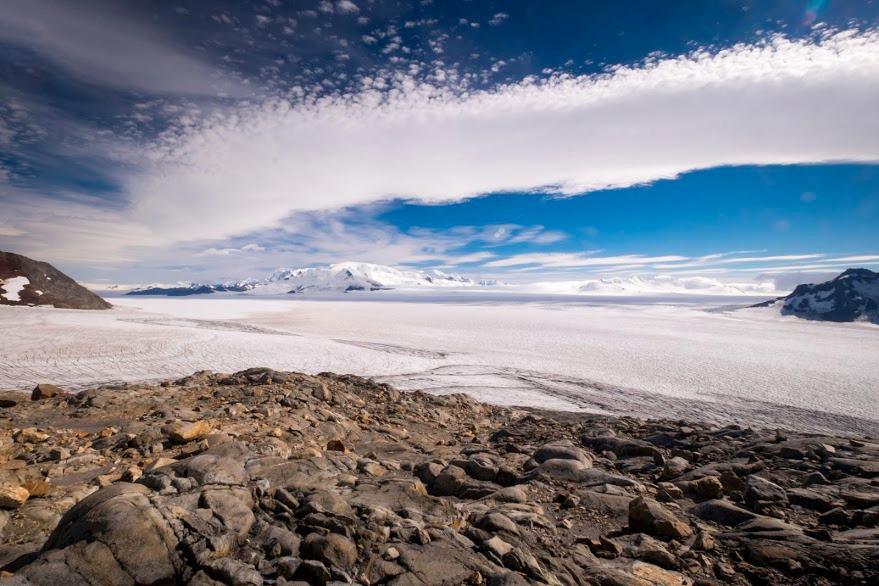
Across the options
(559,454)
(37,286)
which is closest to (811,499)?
(559,454)

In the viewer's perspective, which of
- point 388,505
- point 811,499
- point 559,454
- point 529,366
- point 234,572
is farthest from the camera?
point 529,366

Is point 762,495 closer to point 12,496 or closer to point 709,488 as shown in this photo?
point 709,488

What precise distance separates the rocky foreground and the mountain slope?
37.2 m

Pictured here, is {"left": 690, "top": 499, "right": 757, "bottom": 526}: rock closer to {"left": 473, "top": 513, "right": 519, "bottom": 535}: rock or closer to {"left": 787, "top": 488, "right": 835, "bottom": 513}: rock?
{"left": 787, "top": 488, "right": 835, "bottom": 513}: rock

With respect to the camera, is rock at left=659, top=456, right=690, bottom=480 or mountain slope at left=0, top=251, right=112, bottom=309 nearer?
rock at left=659, top=456, right=690, bottom=480

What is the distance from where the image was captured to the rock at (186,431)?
5.76m

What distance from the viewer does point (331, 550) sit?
9.82ft

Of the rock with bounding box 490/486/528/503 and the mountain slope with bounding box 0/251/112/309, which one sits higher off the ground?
the mountain slope with bounding box 0/251/112/309

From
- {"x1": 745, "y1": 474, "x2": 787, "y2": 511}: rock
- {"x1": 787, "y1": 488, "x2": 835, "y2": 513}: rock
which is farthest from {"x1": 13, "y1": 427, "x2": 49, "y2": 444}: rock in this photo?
{"x1": 787, "y1": 488, "x2": 835, "y2": 513}: rock

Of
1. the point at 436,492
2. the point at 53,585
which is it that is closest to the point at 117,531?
the point at 53,585

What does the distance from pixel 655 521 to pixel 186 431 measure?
593cm

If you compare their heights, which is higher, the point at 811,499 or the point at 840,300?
the point at 840,300

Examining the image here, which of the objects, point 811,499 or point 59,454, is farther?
point 59,454

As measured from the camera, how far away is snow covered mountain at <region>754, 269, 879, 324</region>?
92.5 metres
